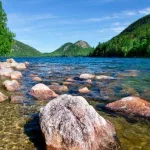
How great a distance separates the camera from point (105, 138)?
365 inches

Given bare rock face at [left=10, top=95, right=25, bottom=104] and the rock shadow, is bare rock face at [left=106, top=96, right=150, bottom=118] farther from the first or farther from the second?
bare rock face at [left=10, top=95, right=25, bottom=104]

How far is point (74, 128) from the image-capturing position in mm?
9109

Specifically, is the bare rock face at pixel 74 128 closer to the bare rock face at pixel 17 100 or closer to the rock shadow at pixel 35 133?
the rock shadow at pixel 35 133

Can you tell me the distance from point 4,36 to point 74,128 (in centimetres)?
4855

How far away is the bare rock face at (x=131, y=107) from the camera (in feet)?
42.6

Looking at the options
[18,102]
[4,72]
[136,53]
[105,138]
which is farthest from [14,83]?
[136,53]

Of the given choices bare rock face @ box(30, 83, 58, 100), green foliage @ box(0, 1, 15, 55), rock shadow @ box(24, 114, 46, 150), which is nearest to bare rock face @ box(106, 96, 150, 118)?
bare rock face @ box(30, 83, 58, 100)

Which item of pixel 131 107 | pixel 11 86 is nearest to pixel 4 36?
pixel 11 86

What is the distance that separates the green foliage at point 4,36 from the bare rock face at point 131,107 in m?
42.5

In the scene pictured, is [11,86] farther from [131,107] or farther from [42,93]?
[131,107]

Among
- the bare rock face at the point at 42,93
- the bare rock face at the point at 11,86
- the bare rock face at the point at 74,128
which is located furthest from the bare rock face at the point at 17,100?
the bare rock face at the point at 74,128

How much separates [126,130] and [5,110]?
590 cm

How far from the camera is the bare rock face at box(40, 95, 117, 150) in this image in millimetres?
8867

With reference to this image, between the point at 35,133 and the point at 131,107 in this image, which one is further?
the point at 131,107
